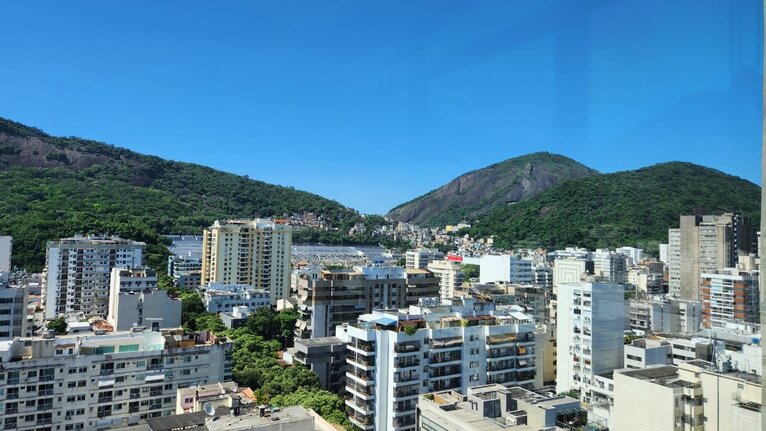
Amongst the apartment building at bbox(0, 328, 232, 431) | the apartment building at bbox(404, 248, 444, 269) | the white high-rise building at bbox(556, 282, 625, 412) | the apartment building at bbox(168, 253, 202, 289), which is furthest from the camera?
the apartment building at bbox(404, 248, 444, 269)

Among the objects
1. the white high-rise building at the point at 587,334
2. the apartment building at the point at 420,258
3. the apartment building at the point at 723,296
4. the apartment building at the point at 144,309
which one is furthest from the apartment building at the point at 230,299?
the apartment building at the point at 420,258

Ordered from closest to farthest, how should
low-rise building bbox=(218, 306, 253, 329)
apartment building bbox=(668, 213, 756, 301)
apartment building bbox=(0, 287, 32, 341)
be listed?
apartment building bbox=(668, 213, 756, 301), apartment building bbox=(0, 287, 32, 341), low-rise building bbox=(218, 306, 253, 329)

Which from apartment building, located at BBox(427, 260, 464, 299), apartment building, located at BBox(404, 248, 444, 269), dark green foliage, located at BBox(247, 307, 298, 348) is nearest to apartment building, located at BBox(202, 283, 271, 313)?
dark green foliage, located at BBox(247, 307, 298, 348)

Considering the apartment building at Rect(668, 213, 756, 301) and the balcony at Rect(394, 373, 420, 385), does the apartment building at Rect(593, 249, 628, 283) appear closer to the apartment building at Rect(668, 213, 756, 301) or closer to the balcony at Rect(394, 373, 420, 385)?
the apartment building at Rect(668, 213, 756, 301)

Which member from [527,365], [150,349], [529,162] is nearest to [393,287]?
[527,365]

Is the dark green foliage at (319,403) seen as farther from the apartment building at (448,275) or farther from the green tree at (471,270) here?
the green tree at (471,270)

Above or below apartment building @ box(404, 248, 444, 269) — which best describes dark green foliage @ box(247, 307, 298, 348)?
below

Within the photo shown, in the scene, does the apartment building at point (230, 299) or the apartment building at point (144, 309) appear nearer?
the apartment building at point (144, 309)
